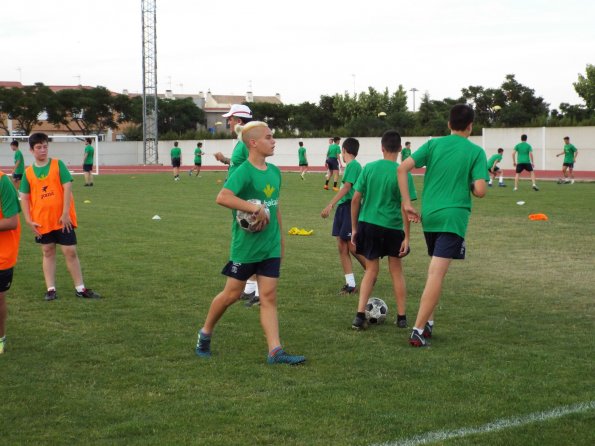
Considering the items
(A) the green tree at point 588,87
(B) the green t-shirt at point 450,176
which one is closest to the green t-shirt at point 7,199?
(B) the green t-shirt at point 450,176

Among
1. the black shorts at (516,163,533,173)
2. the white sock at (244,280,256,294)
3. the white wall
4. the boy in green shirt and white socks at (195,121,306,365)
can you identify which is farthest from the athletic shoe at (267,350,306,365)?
the white wall

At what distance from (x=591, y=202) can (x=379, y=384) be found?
19087mm

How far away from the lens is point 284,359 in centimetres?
651

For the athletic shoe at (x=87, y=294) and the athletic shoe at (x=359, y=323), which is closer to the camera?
the athletic shoe at (x=359, y=323)

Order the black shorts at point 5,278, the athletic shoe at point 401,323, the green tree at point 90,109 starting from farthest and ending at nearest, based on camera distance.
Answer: the green tree at point 90,109 → the athletic shoe at point 401,323 → the black shorts at point 5,278

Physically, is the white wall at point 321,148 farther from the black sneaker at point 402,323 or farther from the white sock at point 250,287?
the black sneaker at point 402,323

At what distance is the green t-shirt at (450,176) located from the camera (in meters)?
6.92

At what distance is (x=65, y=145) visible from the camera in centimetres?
6372

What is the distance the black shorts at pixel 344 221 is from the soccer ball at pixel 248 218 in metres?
3.45

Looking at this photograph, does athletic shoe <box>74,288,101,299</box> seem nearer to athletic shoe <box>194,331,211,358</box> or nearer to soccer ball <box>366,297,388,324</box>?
athletic shoe <box>194,331,211,358</box>

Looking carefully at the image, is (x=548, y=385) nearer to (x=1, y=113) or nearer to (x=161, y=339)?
(x=161, y=339)

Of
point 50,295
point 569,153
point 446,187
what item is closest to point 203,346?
point 446,187

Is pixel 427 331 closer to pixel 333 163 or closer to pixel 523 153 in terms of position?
pixel 523 153

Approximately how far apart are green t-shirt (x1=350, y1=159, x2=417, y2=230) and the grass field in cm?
103
